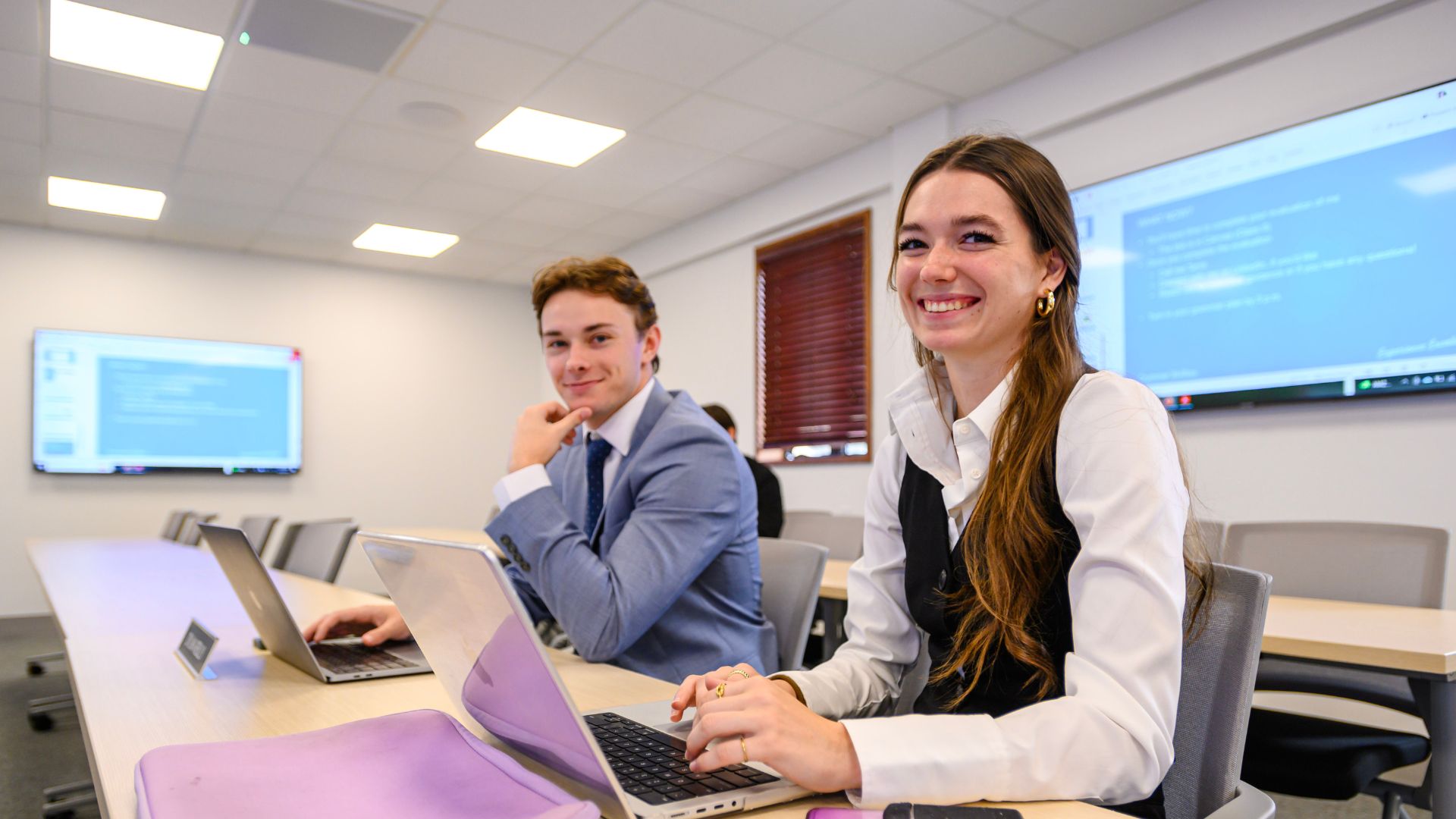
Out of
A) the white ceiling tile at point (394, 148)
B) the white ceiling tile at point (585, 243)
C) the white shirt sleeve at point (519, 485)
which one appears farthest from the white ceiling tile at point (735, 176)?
the white shirt sleeve at point (519, 485)

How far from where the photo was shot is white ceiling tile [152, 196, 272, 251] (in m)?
6.00

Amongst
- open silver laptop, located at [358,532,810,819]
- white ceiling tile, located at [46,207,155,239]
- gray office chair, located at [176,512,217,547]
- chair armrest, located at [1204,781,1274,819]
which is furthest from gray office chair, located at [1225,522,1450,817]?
white ceiling tile, located at [46,207,155,239]

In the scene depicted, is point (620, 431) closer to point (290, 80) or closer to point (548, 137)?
point (290, 80)

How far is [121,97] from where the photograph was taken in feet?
14.1

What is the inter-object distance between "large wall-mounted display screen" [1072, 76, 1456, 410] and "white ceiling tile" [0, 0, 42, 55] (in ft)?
13.0

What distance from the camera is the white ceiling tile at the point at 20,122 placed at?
174 inches

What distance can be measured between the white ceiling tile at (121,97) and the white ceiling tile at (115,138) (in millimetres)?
93

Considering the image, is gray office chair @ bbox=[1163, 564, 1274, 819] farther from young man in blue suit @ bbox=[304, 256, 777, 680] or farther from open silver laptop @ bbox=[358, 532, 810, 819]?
young man in blue suit @ bbox=[304, 256, 777, 680]

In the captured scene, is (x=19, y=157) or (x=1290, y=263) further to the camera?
(x=19, y=157)

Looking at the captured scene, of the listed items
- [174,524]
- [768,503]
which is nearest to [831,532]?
[768,503]

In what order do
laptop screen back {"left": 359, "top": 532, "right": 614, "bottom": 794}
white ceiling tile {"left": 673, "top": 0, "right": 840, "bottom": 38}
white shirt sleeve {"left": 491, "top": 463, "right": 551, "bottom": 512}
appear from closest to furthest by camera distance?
1. laptop screen back {"left": 359, "top": 532, "right": 614, "bottom": 794}
2. white shirt sleeve {"left": 491, "top": 463, "right": 551, "bottom": 512}
3. white ceiling tile {"left": 673, "top": 0, "right": 840, "bottom": 38}

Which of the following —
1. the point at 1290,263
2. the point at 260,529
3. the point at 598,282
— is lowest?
the point at 260,529

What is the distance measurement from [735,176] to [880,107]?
1245 mm

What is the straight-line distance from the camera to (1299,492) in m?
3.25
